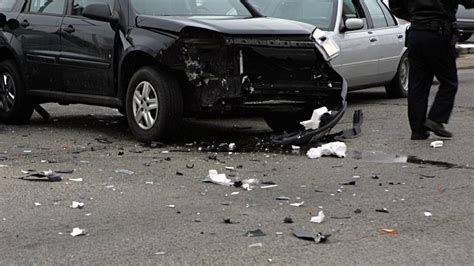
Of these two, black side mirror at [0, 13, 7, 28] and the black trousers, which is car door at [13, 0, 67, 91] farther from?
the black trousers

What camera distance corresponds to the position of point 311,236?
5.06 metres

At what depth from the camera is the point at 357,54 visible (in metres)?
11.4

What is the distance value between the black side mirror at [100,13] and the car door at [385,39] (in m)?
4.44

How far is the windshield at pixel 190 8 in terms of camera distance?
8781 mm

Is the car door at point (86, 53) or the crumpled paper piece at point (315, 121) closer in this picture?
the crumpled paper piece at point (315, 121)

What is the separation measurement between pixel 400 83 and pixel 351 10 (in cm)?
151

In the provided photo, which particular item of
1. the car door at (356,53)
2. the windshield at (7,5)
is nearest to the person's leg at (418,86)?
the car door at (356,53)

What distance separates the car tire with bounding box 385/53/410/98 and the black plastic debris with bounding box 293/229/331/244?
25.2 feet

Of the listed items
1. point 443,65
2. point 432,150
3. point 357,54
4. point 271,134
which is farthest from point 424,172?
point 357,54

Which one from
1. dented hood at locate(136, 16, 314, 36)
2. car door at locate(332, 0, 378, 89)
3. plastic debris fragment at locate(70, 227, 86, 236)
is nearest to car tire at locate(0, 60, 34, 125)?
dented hood at locate(136, 16, 314, 36)

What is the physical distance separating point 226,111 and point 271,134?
3.98 feet

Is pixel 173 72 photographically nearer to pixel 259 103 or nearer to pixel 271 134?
pixel 259 103

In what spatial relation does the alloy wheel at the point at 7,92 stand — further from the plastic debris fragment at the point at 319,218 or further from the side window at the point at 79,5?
the plastic debris fragment at the point at 319,218

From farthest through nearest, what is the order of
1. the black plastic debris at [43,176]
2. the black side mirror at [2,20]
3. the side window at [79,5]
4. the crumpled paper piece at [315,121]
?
the black side mirror at [2,20]
the side window at [79,5]
the crumpled paper piece at [315,121]
the black plastic debris at [43,176]
